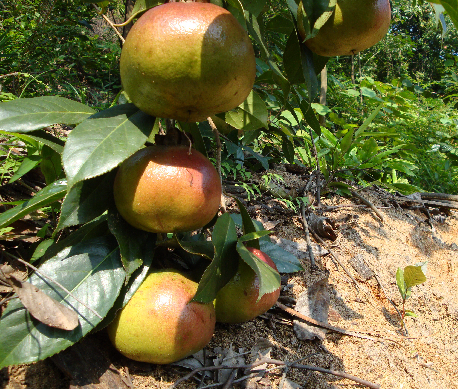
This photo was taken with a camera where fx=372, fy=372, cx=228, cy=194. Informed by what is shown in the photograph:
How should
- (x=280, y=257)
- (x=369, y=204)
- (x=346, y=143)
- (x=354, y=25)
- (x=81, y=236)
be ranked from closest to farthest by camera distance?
(x=354, y=25), (x=81, y=236), (x=280, y=257), (x=369, y=204), (x=346, y=143)

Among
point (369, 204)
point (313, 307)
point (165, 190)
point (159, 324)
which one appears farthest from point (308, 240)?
point (165, 190)

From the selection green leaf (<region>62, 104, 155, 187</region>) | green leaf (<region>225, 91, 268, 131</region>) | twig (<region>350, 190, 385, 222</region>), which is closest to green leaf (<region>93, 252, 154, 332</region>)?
green leaf (<region>62, 104, 155, 187</region>)

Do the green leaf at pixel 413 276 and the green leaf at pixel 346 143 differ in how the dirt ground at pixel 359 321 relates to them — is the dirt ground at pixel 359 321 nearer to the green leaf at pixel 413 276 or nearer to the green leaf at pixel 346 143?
the green leaf at pixel 413 276

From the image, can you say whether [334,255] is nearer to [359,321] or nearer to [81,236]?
[359,321]

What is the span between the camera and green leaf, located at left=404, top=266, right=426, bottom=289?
169 centimetres

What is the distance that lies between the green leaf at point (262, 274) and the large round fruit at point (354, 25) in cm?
58

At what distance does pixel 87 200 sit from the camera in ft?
3.45

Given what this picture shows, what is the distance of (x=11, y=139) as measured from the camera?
1.68 m

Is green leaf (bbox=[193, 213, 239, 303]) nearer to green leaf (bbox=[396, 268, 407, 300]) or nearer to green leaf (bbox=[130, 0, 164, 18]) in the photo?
green leaf (bbox=[130, 0, 164, 18])

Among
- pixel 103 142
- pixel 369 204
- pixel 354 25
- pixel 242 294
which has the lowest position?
pixel 369 204

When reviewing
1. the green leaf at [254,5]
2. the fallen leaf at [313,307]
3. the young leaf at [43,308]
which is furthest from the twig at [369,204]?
the young leaf at [43,308]

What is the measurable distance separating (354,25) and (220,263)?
2.29 feet

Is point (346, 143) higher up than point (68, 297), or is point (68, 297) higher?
point (68, 297)

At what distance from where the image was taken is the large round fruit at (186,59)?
78 cm
